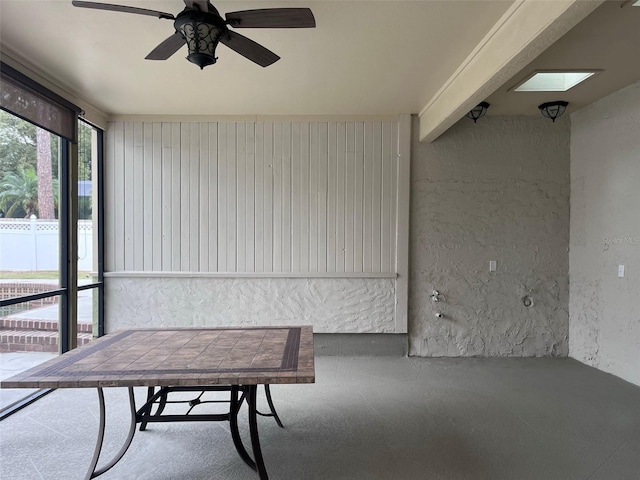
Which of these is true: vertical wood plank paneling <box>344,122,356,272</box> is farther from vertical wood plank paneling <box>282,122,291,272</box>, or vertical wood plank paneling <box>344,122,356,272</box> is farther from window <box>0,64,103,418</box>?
window <box>0,64,103,418</box>

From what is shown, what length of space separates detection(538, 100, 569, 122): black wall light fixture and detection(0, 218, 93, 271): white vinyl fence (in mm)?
4851

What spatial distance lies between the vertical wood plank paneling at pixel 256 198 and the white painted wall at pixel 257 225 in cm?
1

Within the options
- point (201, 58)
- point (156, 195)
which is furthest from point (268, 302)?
point (201, 58)

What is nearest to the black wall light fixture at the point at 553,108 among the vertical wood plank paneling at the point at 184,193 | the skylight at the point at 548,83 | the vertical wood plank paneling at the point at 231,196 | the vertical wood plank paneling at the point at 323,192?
the skylight at the point at 548,83

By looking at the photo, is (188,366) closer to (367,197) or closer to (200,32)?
(200,32)

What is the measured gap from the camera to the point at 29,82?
2.69 metres

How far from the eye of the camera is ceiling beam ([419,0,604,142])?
174cm

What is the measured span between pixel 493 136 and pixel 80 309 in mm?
4794

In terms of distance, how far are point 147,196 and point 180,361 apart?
8.67 feet

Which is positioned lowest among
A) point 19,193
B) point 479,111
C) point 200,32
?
point 19,193

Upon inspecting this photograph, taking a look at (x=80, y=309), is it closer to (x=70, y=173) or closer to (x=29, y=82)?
(x=70, y=173)

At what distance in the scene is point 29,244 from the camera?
2.89 meters

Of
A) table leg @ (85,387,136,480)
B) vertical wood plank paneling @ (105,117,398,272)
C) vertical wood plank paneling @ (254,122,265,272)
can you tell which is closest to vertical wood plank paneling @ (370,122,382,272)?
vertical wood plank paneling @ (105,117,398,272)

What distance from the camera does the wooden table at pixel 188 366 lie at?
1.58 m
